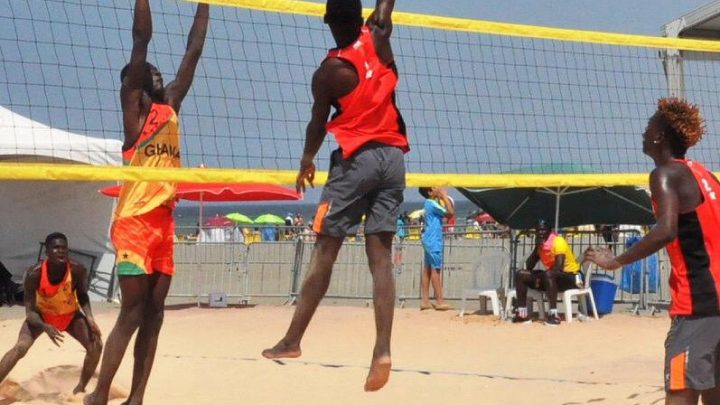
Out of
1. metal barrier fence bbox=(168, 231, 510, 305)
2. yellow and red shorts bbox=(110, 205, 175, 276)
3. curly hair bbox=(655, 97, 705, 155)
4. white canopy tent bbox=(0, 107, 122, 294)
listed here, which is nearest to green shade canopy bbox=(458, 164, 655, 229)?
metal barrier fence bbox=(168, 231, 510, 305)

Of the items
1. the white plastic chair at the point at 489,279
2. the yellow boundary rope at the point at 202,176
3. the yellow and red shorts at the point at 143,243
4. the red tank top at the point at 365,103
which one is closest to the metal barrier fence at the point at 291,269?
the white plastic chair at the point at 489,279

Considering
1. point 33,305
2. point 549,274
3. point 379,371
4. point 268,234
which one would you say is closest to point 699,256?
point 379,371

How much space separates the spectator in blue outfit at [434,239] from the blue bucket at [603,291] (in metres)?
1.97

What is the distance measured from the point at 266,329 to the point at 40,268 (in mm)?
4514

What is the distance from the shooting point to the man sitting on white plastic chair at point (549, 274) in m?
13.8

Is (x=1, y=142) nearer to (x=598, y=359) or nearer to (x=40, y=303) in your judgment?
(x=40, y=303)

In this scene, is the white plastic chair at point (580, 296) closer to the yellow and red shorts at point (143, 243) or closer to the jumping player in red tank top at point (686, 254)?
the yellow and red shorts at point (143, 243)

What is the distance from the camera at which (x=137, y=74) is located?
21.3 feet

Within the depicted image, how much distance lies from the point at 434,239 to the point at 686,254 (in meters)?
9.70

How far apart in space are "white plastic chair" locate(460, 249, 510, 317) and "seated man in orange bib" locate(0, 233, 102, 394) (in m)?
6.32

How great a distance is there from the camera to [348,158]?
5695 mm

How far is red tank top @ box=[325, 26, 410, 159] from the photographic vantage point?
5633 millimetres

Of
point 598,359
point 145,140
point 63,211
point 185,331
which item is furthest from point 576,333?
point 63,211

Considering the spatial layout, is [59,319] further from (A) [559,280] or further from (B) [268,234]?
(B) [268,234]
